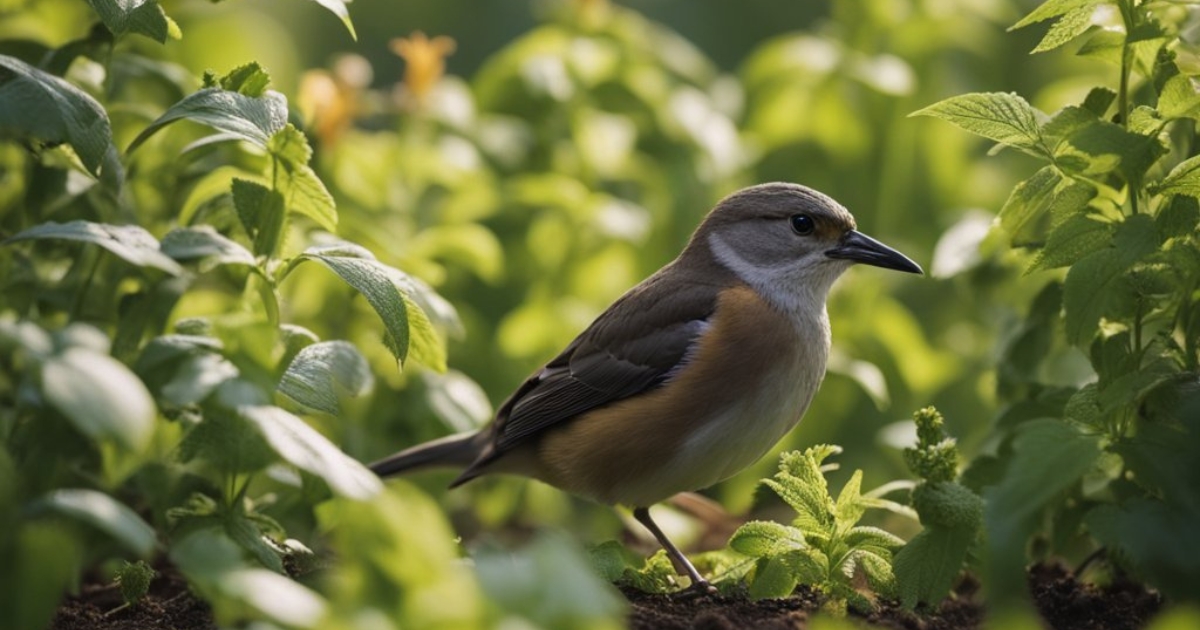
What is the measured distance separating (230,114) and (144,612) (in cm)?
138

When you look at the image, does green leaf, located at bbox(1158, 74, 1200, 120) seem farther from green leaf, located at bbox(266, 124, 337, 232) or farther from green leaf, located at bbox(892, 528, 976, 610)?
green leaf, located at bbox(266, 124, 337, 232)

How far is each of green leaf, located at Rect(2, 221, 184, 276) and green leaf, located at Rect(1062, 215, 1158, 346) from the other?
2.08m

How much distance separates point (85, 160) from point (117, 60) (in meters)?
1.38

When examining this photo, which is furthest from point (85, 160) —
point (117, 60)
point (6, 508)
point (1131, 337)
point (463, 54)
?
point (463, 54)

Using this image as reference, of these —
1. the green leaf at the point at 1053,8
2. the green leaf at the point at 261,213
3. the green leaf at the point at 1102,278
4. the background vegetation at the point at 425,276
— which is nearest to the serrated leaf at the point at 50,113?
the background vegetation at the point at 425,276

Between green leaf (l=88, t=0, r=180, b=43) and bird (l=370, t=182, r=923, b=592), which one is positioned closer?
green leaf (l=88, t=0, r=180, b=43)

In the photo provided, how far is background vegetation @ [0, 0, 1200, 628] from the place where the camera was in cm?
263

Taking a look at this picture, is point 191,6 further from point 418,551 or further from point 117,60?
point 418,551

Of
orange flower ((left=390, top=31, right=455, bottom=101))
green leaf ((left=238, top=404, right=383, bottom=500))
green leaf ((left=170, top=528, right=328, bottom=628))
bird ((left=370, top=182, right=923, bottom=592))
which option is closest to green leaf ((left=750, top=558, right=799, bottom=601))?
bird ((left=370, top=182, right=923, bottom=592))

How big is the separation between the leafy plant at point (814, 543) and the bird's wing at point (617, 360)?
1098 mm

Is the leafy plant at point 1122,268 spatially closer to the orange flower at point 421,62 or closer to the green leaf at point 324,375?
the green leaf at point 324,375

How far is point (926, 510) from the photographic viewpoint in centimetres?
355

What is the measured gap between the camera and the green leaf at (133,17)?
3.34 m

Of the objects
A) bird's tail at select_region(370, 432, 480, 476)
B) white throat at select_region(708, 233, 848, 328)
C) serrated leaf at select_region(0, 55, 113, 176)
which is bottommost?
bird's tail at select_region(370, 432, 480, 476)
